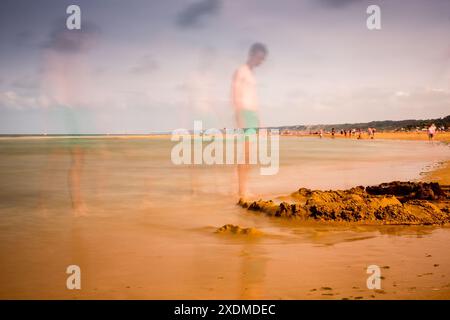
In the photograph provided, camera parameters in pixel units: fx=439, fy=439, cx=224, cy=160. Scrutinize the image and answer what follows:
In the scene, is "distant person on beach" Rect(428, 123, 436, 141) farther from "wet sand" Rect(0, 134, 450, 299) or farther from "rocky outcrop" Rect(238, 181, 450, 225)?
"wet sand" Rect(0, 134, 450, 299)

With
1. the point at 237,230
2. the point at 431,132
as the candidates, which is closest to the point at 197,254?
the point at 237,230

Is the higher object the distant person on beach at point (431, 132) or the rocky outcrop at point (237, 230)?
the distant person on beach at point (431, 132)

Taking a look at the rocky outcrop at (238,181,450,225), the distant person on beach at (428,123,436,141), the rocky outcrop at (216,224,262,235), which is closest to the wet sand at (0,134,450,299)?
the rocky outcrop at (216,224,262,235)

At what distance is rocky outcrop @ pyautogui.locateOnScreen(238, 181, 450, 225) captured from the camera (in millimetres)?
8656

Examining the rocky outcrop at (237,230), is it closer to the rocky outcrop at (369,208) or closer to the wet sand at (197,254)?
the wet sand at (197,254)

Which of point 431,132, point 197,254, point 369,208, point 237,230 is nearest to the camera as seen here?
point 197,254

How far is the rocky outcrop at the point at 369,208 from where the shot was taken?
8.66 m

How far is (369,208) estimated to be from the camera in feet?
29.6

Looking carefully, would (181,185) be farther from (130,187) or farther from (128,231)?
(128,231)

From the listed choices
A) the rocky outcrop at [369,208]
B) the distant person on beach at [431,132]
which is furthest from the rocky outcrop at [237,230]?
the distant person on beach at [431,132]

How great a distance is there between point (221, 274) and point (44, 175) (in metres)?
15.2

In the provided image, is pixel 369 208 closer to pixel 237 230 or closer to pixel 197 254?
pixel 237 230

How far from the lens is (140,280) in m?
5.51
